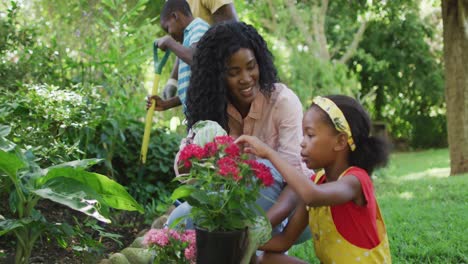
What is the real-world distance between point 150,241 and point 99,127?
2.35m

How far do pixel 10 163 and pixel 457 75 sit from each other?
596 centimetres

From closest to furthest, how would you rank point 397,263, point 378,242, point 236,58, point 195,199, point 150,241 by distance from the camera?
point 195,199 < point 150,241 < point 378,242 < point 236,58 < point 397,263

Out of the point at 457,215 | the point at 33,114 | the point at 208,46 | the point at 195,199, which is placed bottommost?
the point at 457,215

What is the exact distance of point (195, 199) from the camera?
1.85m

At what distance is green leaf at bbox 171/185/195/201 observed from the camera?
1810mm

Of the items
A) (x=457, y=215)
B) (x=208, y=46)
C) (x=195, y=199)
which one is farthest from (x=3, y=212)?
(x=457, y=215)

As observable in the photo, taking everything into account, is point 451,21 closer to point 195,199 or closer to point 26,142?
point 26,142

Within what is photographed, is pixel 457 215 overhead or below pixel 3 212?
below

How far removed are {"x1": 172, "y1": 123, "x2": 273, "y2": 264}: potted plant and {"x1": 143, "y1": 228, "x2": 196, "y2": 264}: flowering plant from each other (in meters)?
0.12

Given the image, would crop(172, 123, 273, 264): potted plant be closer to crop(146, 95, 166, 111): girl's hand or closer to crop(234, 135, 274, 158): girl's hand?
crop(234, 135, 274, 158): girl's hand

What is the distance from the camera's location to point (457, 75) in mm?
7055

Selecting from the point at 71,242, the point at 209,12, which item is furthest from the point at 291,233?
the point at 209,12

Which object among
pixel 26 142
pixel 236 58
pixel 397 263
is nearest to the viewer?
pixel 236 58

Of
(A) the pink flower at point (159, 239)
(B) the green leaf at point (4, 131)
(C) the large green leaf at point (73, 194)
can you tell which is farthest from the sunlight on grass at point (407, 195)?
(B) the green leaf at point (4, 131)
